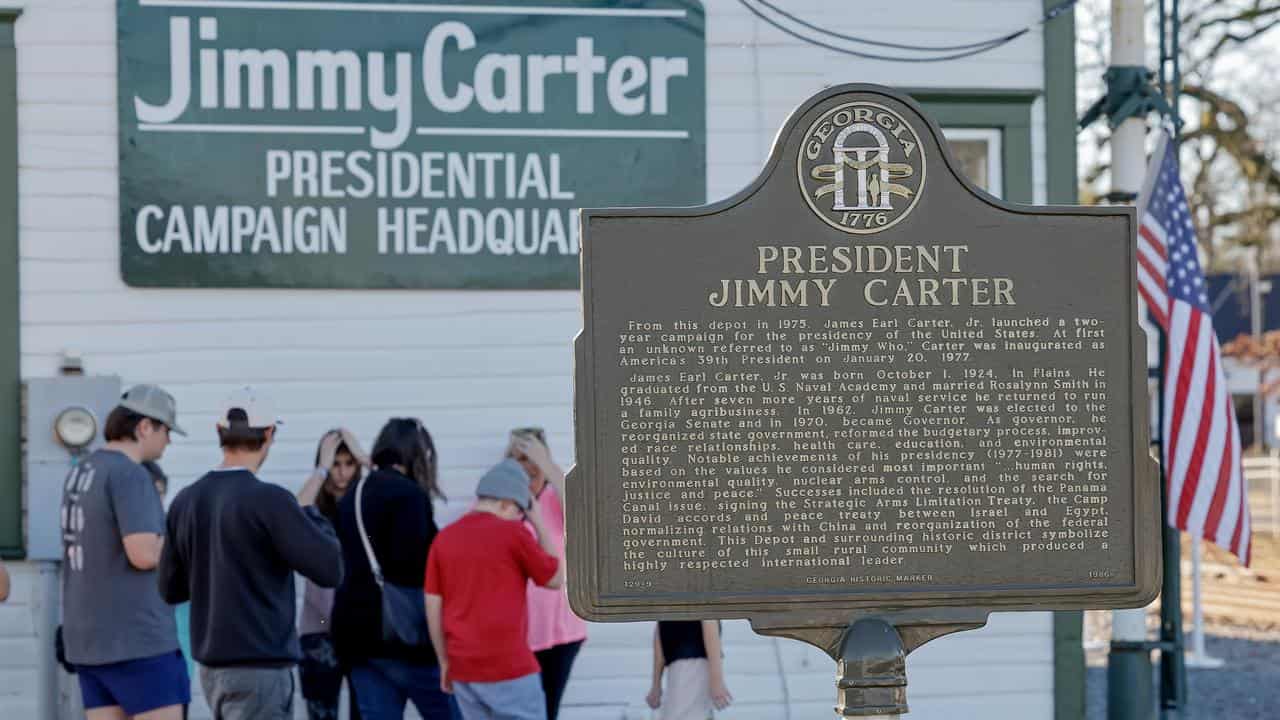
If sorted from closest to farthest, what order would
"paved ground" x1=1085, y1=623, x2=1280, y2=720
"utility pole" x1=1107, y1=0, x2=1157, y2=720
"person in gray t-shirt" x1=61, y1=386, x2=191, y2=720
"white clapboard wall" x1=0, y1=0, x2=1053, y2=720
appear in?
"person in gray t-shirt" x1=61, y1=386, x2=191, y2=720 < "white clapboard wall" x1=0, y1=0, x2=1053, y2=720 < "utility pole" x1=1107, y1=0, x2=1157, y2=720 < "paved ground" x1=1085, y1=623, x2=1280, y2=720

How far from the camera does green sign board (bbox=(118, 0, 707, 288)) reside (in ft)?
25.2

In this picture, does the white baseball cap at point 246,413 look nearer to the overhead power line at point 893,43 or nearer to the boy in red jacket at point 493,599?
the boy in red jacket at point 493,599

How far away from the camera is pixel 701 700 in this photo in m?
6.65

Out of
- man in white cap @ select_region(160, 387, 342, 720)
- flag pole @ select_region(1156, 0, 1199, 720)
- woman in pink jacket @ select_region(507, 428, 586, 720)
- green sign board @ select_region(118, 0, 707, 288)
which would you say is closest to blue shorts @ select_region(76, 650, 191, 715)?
man in white cap @ select_region(160, 387, 342, 720)

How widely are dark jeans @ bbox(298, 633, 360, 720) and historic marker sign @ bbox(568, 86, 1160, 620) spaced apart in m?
3.53

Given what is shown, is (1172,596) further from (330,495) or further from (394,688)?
(330,495)

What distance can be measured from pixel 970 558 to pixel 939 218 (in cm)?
104

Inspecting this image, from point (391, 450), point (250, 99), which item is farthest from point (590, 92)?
point (391, 450)

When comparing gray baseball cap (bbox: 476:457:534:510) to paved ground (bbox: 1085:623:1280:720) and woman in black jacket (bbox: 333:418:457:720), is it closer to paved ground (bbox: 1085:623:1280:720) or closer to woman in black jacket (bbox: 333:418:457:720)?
woman in black jacket (bbox: 333:418:457:720)

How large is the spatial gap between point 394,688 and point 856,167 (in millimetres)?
3721

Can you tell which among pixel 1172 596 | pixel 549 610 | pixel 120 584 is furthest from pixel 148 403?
pixel 1172 596

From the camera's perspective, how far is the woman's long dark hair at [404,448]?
6.86m

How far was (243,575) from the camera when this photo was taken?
5.73 meters

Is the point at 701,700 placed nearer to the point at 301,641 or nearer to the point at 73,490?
the point at 301,641
